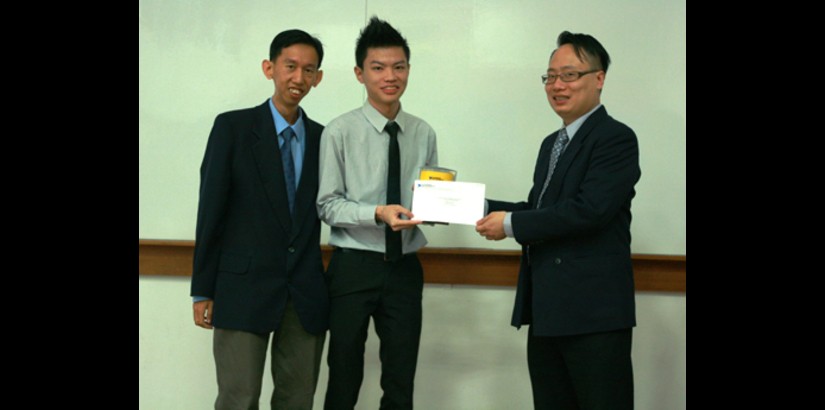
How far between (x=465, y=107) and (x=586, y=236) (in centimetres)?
119

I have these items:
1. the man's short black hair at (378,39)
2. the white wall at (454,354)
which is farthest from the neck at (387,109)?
the white wall at (454,354)

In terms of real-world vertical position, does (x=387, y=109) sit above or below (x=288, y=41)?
below

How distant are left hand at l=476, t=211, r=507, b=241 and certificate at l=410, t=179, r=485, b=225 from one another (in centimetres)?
3

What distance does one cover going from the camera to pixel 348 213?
227 cm

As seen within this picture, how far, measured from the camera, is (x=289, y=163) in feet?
7.88

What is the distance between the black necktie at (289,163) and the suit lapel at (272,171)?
0.05 m

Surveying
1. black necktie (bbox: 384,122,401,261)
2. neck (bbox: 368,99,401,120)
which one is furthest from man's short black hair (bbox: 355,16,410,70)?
A: black necktie (bbox: 384,122,401,261)

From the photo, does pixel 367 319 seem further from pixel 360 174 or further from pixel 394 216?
pixel 360 174

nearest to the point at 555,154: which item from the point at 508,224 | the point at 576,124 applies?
the point at 576,124

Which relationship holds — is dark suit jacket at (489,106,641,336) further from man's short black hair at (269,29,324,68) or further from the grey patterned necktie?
man's short black hair at (269,29,324,68)

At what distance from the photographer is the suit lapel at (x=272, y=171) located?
2.32 metres

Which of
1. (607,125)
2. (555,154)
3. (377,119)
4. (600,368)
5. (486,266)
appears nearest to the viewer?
(600,368)

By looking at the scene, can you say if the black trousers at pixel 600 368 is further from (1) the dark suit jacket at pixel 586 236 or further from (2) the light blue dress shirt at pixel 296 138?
(2) the light blue dress shirt at pixel 296 138

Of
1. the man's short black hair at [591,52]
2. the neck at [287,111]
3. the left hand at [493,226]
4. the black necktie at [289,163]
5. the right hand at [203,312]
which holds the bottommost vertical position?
the right hand at [203,312]
